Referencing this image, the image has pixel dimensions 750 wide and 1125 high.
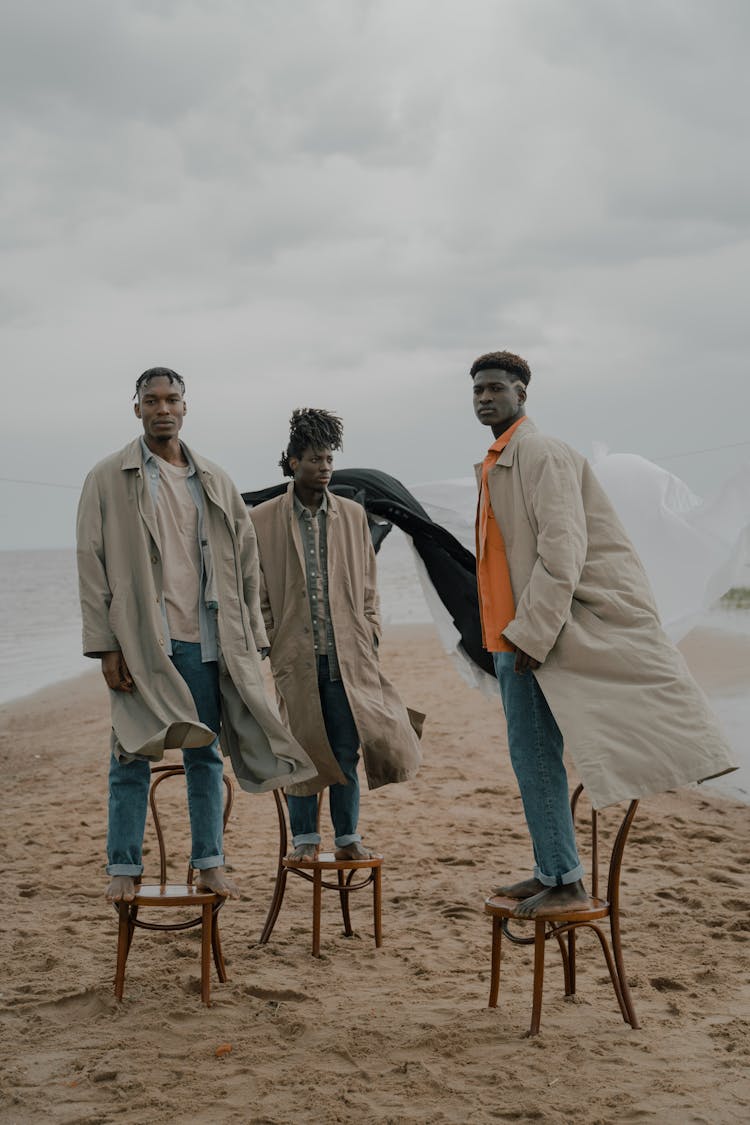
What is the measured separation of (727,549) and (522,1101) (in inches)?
115

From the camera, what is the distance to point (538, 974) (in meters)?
3.29

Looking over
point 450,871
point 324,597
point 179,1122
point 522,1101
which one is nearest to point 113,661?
point 324,597

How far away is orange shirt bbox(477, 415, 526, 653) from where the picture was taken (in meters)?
3.28

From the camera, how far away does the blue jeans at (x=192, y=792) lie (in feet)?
11.8

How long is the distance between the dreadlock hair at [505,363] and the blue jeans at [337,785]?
1.48m

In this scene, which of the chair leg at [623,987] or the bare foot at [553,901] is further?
the chair leg at [623,987]

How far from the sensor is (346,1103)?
9.64ft

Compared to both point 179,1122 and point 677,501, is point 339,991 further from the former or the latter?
point 677,501

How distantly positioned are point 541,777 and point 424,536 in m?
1.80

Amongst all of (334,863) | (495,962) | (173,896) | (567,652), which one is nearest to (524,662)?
(567,652)

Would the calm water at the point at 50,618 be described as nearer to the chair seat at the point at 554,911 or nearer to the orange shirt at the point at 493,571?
the orange shirt at the point at 493,571

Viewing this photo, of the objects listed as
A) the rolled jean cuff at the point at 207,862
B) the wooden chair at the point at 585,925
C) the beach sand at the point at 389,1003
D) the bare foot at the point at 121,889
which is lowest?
the beach sand at the point at 389,1003

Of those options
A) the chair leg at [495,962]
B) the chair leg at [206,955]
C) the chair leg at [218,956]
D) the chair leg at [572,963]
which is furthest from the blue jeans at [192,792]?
the chair leg at [572,963]

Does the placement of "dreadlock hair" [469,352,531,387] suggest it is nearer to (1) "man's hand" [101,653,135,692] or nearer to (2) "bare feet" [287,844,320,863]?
(1) "man's hand" [101,653,135,692]
